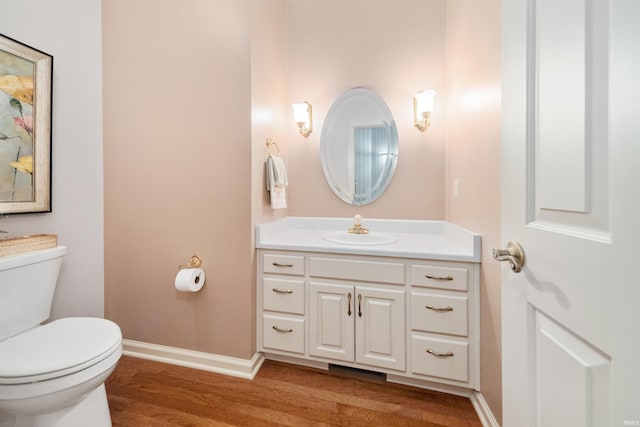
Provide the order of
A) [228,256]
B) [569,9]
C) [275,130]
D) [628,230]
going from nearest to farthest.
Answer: [628,230] < [569,9] < [228,256] < [275,130]

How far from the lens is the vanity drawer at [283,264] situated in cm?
162

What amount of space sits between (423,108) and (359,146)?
52cm

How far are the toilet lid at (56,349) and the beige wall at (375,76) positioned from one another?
1.41m

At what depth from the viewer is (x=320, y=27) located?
83.1 inches

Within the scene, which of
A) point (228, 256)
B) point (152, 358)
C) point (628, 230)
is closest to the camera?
point (628, 230)

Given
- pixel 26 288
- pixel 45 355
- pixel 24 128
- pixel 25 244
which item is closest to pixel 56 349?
pixel 45 355

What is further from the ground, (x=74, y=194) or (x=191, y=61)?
(x=191, y=61)

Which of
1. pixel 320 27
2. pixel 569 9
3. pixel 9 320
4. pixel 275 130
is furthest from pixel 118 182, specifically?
pixel 569 9

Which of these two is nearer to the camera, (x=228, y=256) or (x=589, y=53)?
(x=589, y=53)

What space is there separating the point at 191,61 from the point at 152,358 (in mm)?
1974

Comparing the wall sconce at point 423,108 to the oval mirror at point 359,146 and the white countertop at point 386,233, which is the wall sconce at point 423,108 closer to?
the oval mirror at point 359,146

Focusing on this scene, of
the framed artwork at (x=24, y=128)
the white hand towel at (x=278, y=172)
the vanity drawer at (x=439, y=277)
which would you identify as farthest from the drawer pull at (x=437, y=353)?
the framed artwork at (x=24, y=128)

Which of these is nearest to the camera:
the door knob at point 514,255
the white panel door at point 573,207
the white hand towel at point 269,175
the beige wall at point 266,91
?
the white panel door at point 573,207

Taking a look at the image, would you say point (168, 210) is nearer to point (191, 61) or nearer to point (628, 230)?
point (191, 61)
